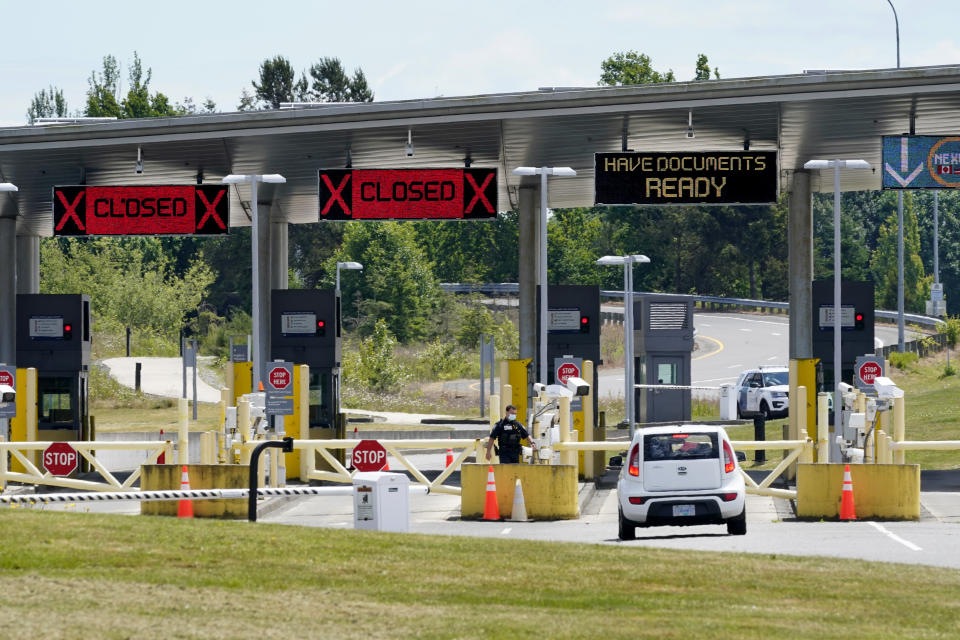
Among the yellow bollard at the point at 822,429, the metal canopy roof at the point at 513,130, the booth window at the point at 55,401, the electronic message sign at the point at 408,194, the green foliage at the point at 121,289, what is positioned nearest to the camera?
the yellow bollard at the point at 822,429

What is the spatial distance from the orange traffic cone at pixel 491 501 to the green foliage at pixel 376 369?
41762mm

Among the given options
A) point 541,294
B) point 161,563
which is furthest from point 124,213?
point 161,563

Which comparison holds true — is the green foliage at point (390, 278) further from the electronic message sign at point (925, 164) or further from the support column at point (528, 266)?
the electronic message sign at point (925, 164)

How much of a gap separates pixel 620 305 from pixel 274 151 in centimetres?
6302

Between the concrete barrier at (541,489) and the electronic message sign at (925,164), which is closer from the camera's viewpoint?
the concrete barrier at (541,489)

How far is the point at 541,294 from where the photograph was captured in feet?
101

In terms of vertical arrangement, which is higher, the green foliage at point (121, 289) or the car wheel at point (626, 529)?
the green foliage at point (121, 289)

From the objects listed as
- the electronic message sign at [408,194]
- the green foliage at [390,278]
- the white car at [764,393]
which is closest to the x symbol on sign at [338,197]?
the electronic message sign at [408,194]

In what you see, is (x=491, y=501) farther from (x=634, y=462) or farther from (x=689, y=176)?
(x=689, y=176)

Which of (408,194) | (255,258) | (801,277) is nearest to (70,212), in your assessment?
(255,258)

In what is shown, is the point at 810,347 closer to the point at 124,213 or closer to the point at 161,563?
the point at 124,213

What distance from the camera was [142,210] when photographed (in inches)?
1160

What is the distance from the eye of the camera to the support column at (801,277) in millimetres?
30969

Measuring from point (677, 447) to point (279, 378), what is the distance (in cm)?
1107
